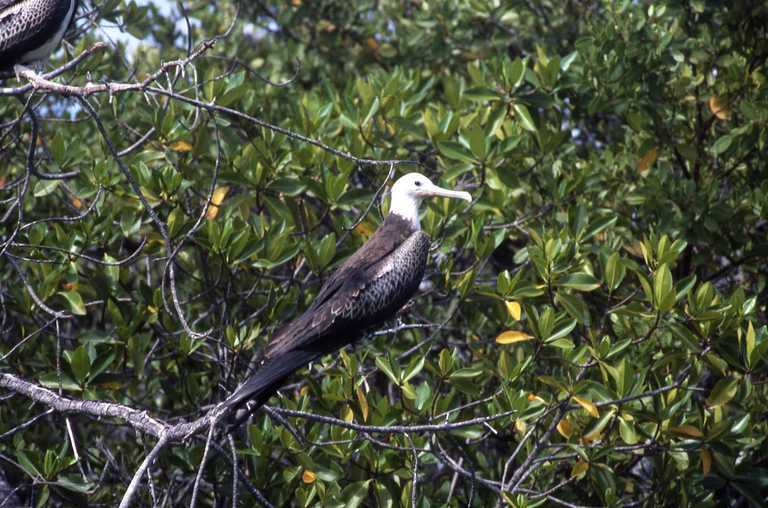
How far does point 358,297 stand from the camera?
3770mm

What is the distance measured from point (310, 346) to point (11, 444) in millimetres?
1267

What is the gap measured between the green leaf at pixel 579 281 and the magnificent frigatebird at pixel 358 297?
46 centimetres

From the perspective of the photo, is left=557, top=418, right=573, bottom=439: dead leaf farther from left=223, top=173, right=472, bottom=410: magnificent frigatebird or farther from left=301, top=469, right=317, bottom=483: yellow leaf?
left=301, top=469, right=317, bottom=483: yellow leaf

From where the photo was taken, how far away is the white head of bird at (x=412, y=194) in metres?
4.26

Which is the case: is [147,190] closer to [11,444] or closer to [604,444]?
[11,444]

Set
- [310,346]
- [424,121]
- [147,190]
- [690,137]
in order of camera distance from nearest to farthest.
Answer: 1. [310,346]
2. [147,190]
3. [424,121]
4. [690,137]

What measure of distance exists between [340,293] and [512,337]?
652 millimetres

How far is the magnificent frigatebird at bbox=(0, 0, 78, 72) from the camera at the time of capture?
159 inches

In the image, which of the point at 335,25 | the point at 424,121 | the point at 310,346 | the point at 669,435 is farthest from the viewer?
the point at 335,25

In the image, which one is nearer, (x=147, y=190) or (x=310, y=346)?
(x=310, y=346)

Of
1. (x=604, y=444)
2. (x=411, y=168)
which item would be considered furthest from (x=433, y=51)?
(x=604, y=444)

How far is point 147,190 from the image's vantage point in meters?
4.19

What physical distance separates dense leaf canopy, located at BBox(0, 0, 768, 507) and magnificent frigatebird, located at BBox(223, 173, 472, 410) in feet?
0.38

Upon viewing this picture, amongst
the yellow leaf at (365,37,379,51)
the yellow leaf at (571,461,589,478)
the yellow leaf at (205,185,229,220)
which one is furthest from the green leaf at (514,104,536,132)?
the yellow leaf at (365,37,379,51)
